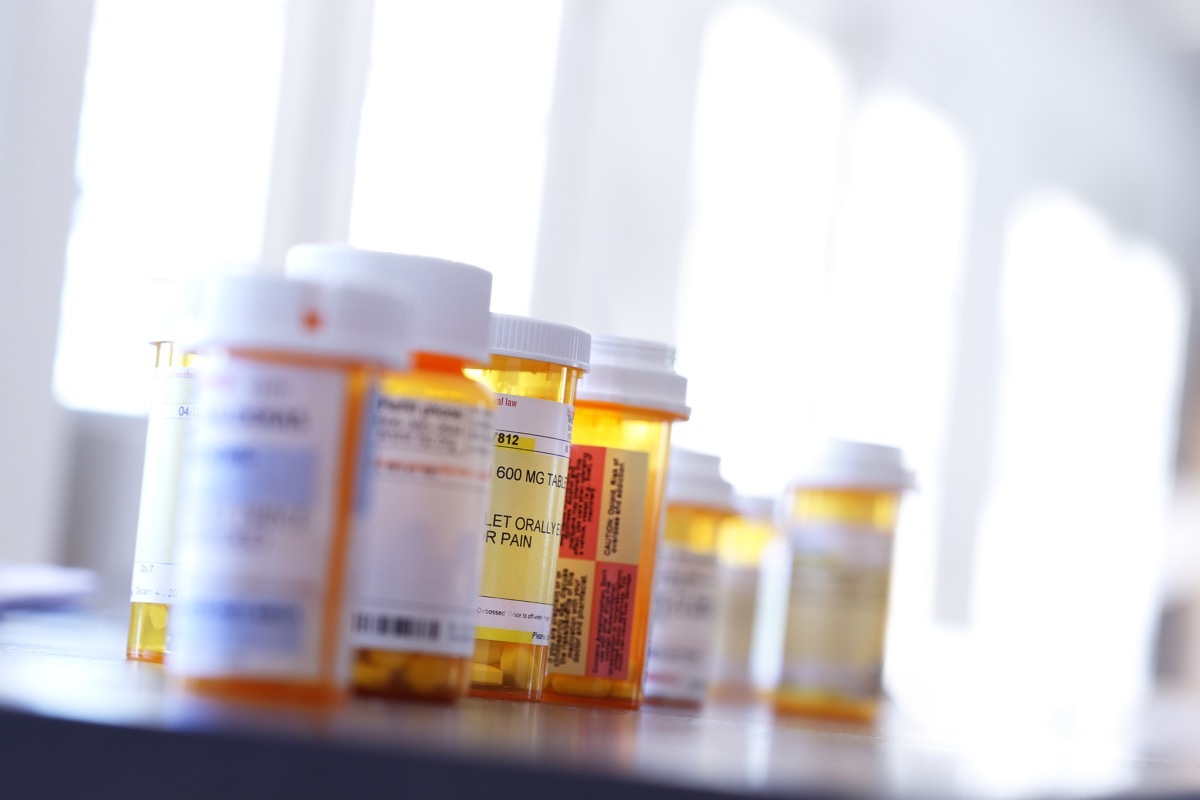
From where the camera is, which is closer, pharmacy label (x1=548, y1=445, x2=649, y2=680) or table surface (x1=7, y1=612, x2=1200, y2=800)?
table surface (x1=7, y1=612, x2=1200, y2=800)

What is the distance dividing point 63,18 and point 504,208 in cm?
95

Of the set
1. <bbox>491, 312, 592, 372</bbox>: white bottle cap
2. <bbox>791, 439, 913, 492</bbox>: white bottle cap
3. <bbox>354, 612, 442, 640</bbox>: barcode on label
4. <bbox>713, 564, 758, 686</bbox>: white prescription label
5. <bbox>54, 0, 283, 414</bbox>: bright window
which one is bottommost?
<bbox>713, 564, 758, 686</bbox>: white prescription label

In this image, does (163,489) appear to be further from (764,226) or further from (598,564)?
(764,226)

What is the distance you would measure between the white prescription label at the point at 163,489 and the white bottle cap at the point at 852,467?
581mm

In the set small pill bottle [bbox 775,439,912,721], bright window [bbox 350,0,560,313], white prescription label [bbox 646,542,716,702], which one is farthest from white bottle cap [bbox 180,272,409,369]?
bright window [bbox 350,0,560,313]

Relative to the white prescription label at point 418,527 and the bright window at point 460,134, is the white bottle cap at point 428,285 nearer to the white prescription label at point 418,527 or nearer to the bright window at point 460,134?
the white prescription label at point 418,527

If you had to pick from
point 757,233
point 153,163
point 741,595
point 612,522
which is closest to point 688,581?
point 612,522

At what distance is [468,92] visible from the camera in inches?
93.6

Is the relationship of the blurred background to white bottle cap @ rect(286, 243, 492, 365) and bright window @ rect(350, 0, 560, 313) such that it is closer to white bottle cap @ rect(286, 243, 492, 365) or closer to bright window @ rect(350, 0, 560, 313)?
bright window @ rect(350, 0, 560, 313)

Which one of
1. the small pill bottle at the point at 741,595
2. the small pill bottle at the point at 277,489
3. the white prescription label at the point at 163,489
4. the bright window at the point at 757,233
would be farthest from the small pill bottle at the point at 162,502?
the bright window at the point at 757,233

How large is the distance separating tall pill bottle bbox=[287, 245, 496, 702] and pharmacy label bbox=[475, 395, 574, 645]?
2.9 inches

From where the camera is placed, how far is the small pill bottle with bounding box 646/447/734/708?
3.09 feet

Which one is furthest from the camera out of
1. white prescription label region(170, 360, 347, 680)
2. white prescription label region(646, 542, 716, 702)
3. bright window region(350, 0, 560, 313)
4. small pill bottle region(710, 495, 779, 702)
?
bright window region(350, 0, 560, 313)

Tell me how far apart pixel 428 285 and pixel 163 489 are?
0.64 feet
